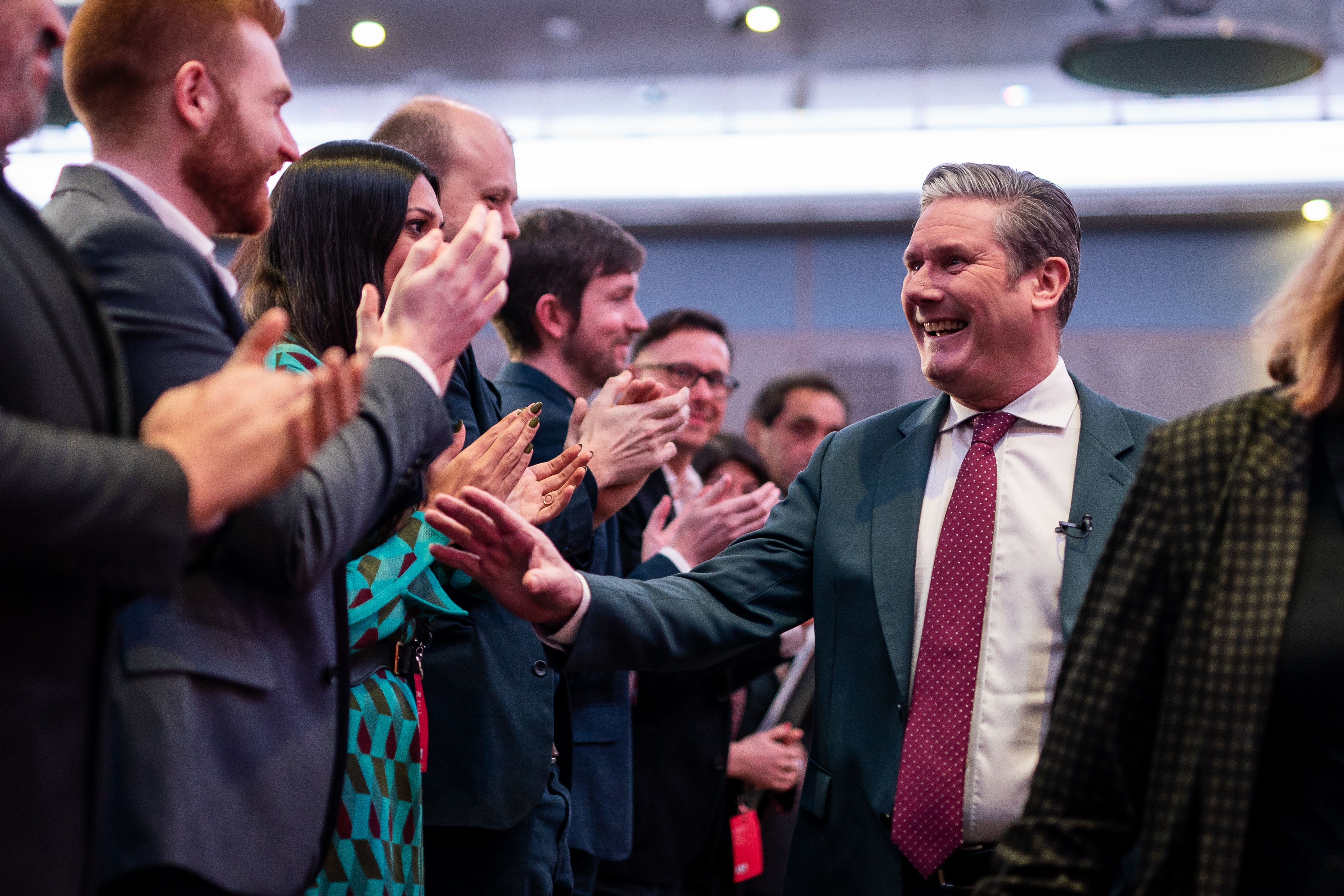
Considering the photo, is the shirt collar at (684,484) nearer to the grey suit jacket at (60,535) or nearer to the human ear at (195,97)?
the human ear at (195,97)

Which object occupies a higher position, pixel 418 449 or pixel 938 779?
pixel 418 449

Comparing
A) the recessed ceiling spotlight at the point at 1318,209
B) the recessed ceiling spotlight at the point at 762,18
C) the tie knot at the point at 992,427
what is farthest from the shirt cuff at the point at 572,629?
the recessed ceiling spotlight at the point at 1318,209

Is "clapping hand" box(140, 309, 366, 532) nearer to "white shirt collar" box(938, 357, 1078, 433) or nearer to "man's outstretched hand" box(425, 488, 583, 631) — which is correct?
"man's outstretched hand" box(425, 488, 583, 631)

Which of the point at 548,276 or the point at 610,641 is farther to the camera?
the point at 548,276

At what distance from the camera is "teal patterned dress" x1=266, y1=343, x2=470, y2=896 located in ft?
5.16

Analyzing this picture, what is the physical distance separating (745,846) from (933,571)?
1442 mm

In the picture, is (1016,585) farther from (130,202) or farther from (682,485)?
(682,485)

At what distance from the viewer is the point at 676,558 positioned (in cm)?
244

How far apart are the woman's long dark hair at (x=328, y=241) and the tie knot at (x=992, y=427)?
922mm

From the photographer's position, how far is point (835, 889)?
175cm

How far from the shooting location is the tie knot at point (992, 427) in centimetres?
190

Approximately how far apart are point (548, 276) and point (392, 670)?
4.29 feet

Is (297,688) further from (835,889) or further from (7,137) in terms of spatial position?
(835,889)

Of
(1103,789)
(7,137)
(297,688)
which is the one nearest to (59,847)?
(297,688)
